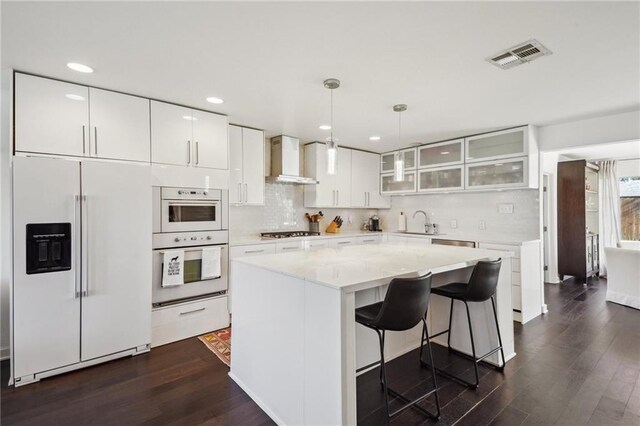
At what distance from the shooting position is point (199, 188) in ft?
10.5

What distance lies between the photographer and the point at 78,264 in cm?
245

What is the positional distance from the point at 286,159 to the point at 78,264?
2.69 metres

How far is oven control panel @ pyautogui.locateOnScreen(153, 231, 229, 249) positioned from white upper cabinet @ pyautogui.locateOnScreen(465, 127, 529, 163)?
11.3ft

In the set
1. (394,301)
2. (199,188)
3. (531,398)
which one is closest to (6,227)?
(199,188)

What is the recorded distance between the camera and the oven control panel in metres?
2.95

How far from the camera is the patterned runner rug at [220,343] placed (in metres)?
2.73

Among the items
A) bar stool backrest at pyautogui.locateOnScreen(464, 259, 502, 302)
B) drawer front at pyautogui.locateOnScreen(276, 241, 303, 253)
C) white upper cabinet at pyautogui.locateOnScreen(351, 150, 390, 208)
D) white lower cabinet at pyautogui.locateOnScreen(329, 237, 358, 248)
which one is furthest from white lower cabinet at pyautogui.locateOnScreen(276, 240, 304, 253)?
bar stool backrest at pyautogui.locateOnScreen(464, 259, 502, 302)

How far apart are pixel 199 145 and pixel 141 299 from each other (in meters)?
1.58

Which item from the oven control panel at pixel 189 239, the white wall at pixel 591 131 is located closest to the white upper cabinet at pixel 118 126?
the oven control panel at pixel 189 239

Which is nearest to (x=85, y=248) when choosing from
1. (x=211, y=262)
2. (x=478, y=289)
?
(x=211, y=262)

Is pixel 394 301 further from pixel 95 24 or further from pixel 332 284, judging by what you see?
pixel 95 24

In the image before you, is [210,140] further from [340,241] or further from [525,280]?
[525,280]

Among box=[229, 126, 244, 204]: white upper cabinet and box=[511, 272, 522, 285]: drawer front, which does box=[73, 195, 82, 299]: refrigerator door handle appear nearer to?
box=[229, 126, 244, 204]: white upper cabinet

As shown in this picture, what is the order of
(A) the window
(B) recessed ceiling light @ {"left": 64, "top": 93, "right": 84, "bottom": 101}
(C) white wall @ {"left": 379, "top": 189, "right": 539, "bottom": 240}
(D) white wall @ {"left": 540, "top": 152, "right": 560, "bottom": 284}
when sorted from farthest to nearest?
(A) the window, (D) white wall @ {"left": 540, "top": 152, "right": 560, "bottom": 284}, (C) white wall @ {"left": 379, "top": 189, "right": 539, "bottom": 240}, (B) recessed ceiling light @ {"left": 64, "top": 93, "right": 84, "bottom": 101}
